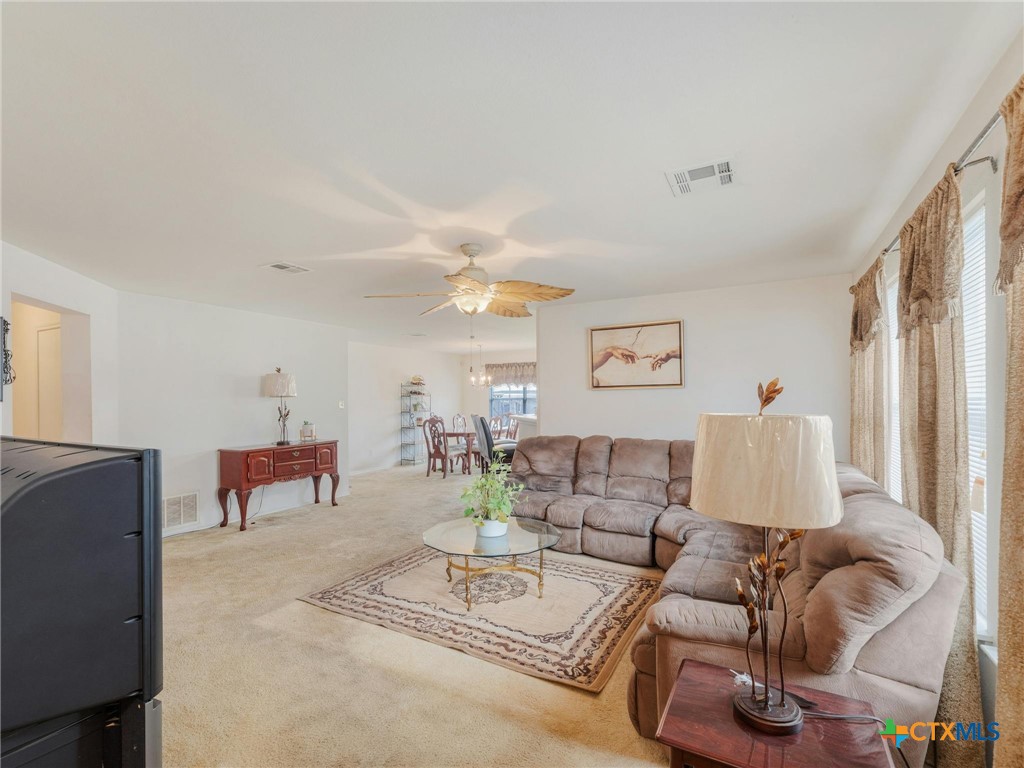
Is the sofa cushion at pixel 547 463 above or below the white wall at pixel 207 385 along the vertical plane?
below

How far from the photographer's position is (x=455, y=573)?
360cm

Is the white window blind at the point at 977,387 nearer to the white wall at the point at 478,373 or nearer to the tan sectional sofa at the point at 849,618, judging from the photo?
the tan sectional sofa at the point at 849,618

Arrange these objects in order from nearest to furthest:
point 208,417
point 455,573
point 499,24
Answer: point 499,24, point 455,573, point 208,417

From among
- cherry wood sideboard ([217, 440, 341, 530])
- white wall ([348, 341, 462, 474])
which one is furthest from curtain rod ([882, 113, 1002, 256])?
white wall ([348, 341, 462, 474])

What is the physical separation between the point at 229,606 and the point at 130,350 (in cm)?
288

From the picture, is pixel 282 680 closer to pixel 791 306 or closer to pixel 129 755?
pixel 129 755

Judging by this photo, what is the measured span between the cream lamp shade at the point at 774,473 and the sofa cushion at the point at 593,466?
325cm

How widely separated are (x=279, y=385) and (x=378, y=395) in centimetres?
338

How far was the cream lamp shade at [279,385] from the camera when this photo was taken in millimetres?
5559

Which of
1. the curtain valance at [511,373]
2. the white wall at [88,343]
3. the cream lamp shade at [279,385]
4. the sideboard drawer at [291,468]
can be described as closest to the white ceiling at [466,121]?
the white wall at [88,343]

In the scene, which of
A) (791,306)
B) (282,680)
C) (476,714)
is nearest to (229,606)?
(282,680)

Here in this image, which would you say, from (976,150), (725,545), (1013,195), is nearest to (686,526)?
(725,545)

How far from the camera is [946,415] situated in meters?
1.75

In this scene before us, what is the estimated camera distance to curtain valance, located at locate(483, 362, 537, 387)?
10.0m
